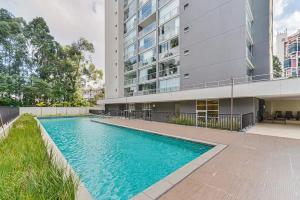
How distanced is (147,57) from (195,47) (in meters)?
9.38

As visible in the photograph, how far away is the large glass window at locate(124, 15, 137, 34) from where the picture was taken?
29.4 meters

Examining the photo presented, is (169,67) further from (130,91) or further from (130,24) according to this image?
(130,24)

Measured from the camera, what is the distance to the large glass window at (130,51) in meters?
29.0

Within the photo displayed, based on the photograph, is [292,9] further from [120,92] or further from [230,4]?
[120,92]

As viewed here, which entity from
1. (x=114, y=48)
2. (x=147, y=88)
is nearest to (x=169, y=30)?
(x=147, y=88)

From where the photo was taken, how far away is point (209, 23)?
16750mm

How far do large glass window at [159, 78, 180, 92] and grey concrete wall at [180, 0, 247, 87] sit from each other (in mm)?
1259

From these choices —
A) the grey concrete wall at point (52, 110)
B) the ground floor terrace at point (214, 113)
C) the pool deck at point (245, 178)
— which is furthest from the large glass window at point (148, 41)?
the pool deck at point (245, 178)

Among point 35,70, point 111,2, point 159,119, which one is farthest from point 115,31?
point 159,119

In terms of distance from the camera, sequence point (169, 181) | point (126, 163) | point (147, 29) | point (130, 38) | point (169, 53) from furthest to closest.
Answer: point (130, 38)
point (147, 29)
point (169, 53)
point (126, 163)
point (169, 181)

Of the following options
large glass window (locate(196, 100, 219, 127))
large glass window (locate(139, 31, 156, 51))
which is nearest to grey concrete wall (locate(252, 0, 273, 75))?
large glass window (locate(196, 100, 219, 127))

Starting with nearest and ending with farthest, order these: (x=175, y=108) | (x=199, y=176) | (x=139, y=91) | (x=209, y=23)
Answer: (x=199, y=176) → (x=209, y=23) → (x=175, y=108) → (x=139, y=91)

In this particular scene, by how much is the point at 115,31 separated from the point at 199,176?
35332mm

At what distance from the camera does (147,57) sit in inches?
1006
